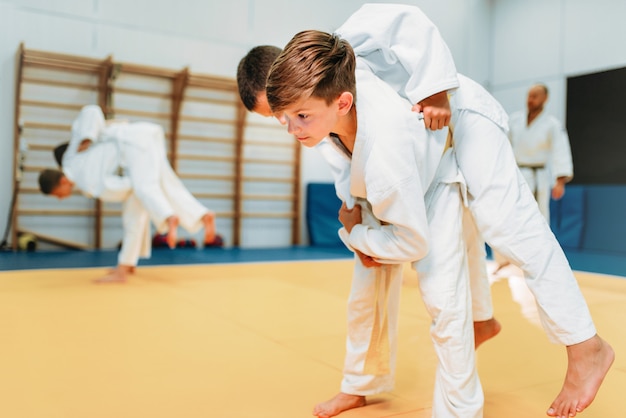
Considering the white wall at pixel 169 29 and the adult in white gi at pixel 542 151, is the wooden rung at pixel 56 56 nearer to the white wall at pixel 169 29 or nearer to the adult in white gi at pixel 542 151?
the white wall at pixel 169 29

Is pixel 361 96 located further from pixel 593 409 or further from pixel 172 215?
pixel 172 215

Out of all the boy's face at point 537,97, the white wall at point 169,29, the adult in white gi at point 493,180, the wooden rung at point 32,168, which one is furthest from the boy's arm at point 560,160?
the wooden rung at point 32,168

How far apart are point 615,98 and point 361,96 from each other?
678 centimetres

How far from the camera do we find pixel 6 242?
5820 millimetres

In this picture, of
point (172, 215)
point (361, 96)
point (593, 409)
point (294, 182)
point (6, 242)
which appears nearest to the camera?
point (361, 96)

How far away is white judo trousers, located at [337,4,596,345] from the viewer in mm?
1307

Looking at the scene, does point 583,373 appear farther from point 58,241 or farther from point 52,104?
point 52,104

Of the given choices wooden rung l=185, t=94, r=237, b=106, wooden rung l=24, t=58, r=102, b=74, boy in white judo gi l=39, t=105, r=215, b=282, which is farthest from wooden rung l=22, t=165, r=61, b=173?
boy in white judo gi l=39, t=105, r=215, b=282

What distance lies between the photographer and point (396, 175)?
121 centimetres

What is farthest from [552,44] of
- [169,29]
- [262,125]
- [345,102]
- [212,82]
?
[345,102]

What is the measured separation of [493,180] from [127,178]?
3.15 meters

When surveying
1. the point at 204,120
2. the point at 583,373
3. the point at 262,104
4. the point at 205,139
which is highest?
the point at 204,120

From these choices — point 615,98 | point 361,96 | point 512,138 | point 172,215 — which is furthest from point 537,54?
point 361,96

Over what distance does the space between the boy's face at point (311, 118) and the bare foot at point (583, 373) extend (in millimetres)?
742
